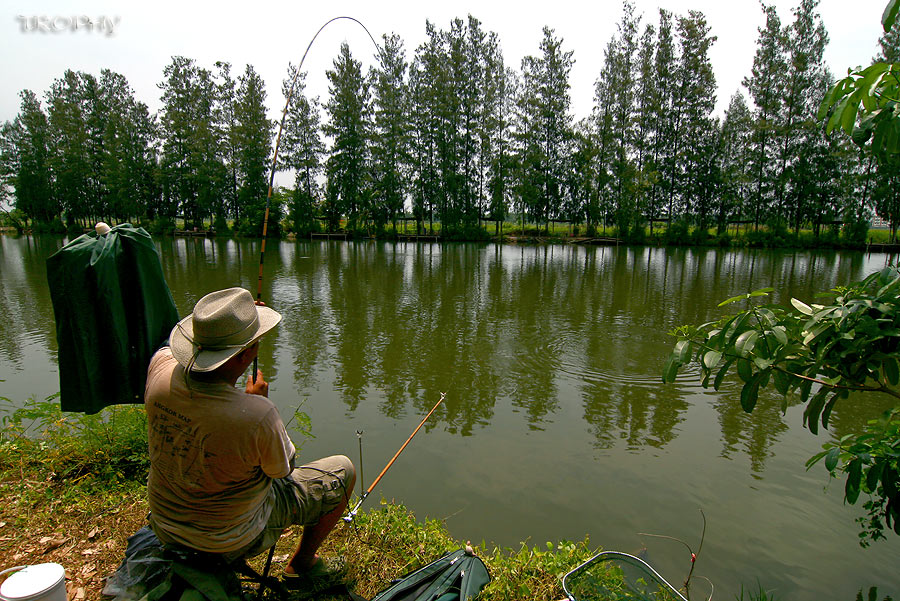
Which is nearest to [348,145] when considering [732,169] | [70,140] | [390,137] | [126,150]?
[390,137]

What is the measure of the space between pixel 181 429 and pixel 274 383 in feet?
16.8

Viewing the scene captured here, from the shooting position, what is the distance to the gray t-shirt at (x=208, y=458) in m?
1.91

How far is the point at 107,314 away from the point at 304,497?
1.34 metres

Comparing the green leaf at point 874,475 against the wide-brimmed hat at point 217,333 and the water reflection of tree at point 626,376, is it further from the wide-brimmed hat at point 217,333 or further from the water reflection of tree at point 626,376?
the water reflection of tree at point 626,376

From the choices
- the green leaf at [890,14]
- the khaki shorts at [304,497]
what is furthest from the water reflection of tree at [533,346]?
the green leaf at [890,14]

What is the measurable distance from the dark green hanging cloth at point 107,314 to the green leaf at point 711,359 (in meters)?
2.73

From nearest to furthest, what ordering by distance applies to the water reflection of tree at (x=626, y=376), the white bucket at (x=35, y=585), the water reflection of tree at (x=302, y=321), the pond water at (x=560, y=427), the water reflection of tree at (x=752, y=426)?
the white bucket at (x=35, y=585) < the pond water at (x=560, y=427) < the water reflection of tree at (x=752, y=426) < the water reflection of tree at (x=626, y=376) < the water reflection of tree at (x=302, y=321)

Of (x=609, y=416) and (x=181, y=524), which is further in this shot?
(x=609, y=416)

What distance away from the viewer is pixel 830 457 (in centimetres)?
200

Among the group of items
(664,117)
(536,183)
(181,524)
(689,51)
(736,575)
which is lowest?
(736,575)

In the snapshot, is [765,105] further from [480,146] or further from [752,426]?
[752,426]

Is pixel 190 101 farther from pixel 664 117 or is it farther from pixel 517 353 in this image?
pixel 517 353

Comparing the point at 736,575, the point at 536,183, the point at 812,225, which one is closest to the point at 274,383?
the point at 736,575

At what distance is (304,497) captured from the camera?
94.3 inches
